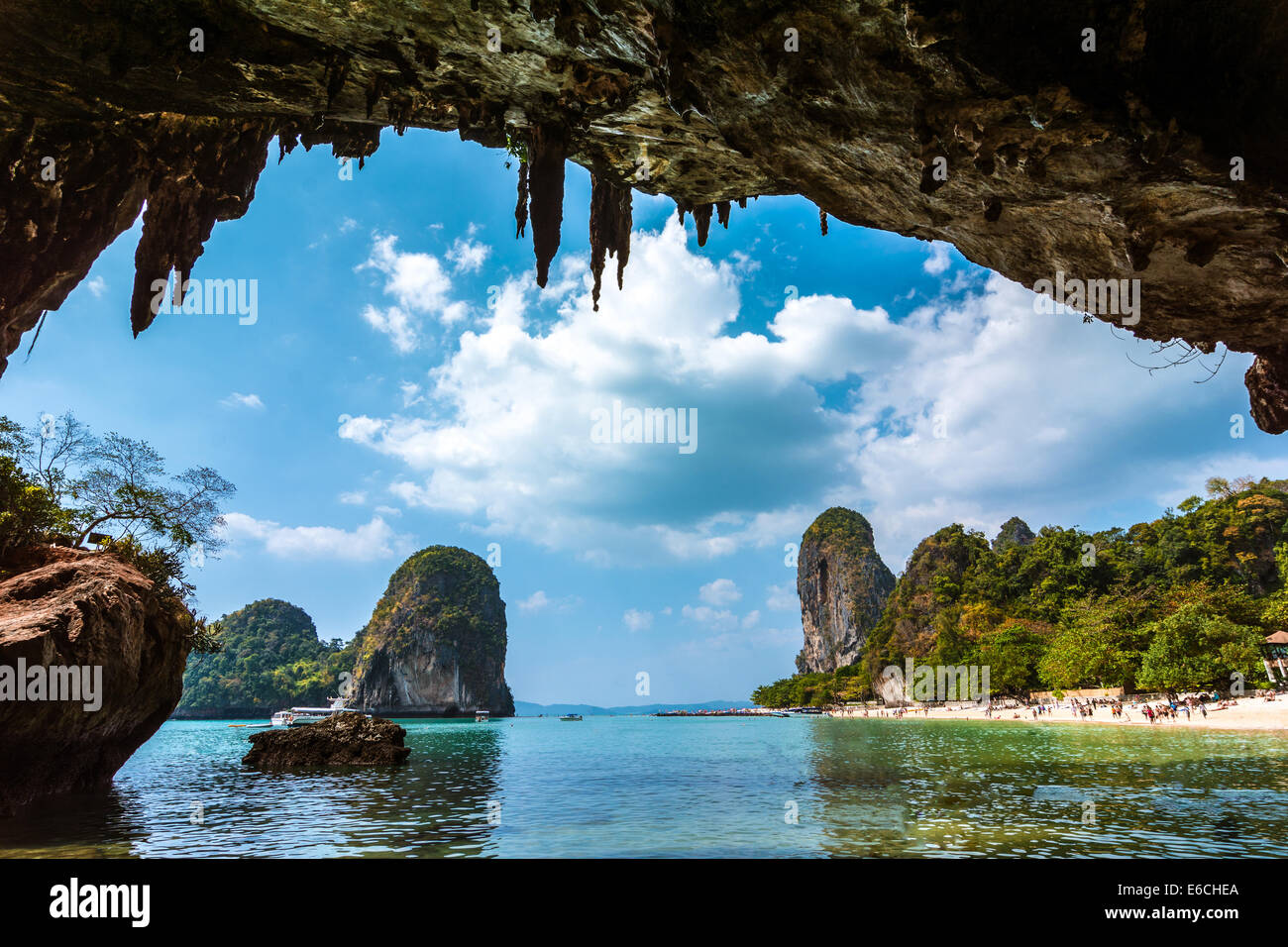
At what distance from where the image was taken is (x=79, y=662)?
544 inches

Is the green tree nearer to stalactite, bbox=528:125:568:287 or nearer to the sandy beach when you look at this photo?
the sandy beach

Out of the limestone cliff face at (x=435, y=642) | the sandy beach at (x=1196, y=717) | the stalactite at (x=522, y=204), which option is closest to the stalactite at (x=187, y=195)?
the stalactite at (x=522, y=204)

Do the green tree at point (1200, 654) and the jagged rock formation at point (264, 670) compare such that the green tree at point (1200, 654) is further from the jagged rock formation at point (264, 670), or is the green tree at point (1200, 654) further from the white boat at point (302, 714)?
the jagged rock formation at point (264, 670)

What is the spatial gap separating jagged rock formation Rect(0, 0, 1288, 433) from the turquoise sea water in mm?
8634

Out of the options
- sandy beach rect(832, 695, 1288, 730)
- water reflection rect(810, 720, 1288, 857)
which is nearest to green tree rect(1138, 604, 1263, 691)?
sandy beach rect(832, 695, 1288, 730)

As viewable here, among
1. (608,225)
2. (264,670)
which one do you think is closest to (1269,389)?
(608,225)

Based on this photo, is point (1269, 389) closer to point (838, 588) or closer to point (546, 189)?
point (546, 189)

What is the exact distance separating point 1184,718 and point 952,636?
123 feet

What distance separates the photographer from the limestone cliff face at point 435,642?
382ft

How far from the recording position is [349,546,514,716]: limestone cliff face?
11650 centimetres

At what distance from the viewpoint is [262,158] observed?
14953 mm

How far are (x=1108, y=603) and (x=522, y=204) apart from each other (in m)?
64.1
